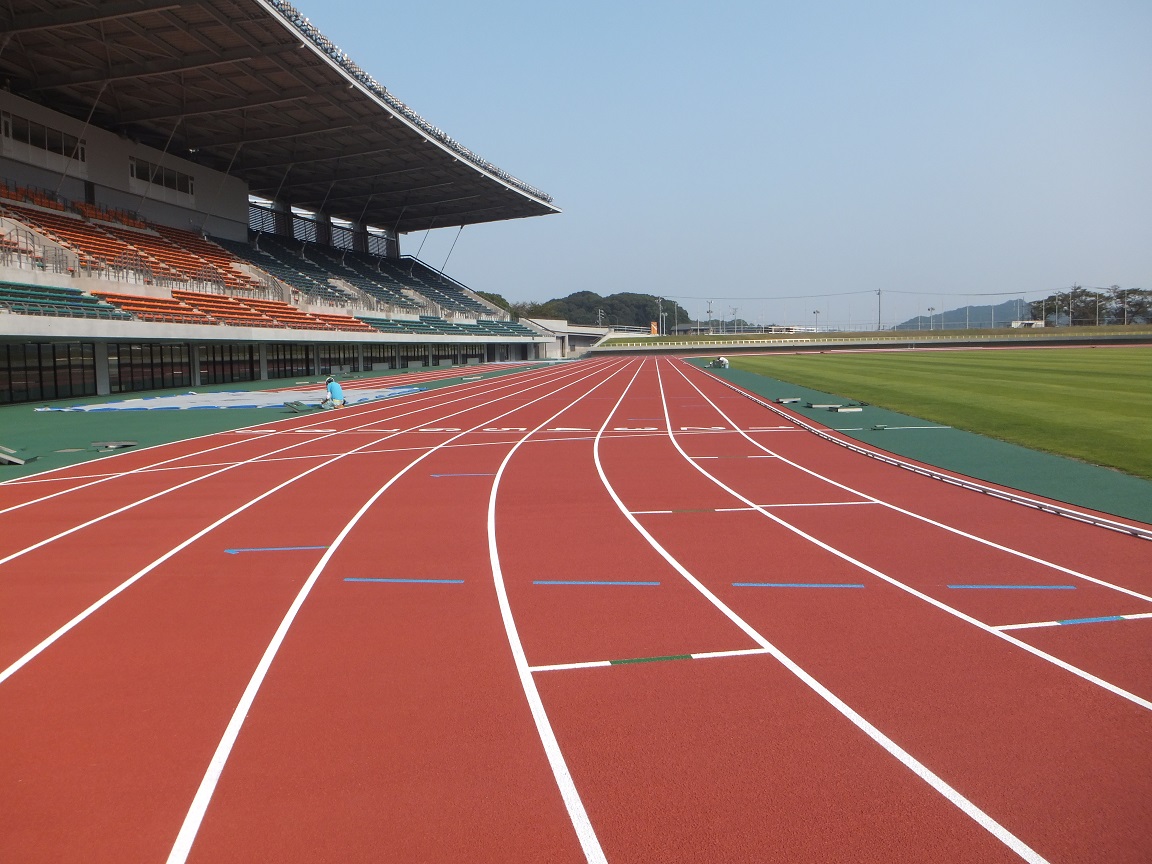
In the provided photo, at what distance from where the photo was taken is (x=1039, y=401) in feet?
58.1

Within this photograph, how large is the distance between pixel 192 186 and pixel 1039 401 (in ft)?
139

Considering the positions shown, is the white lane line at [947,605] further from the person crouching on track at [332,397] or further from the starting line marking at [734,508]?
the person crouching on track at [332,397]

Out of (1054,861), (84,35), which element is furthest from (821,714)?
(84,35)

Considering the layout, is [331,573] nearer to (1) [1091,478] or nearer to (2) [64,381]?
(1) [1091,478]

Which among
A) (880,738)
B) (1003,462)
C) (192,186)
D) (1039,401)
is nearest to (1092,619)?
(880,738)

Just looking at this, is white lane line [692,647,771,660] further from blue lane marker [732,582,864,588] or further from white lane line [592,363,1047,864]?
blue lane marker [732,582,864,588]

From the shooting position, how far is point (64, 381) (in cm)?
2436

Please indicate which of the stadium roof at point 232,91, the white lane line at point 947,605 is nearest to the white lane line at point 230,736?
the white lane line at point 947,605

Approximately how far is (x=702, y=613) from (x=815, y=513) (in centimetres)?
366

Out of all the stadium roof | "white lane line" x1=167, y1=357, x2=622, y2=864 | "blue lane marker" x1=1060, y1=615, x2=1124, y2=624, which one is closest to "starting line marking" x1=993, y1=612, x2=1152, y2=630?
"blue lane marker" x1=1060, y1=615, x2=1124, y2=624

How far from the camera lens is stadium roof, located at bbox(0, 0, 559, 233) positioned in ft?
80.9

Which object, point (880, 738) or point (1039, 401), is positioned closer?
point (880, 738)

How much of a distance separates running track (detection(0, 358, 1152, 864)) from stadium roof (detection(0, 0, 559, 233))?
2299 centimetres

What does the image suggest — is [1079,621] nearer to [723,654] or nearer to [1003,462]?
[723,654]
